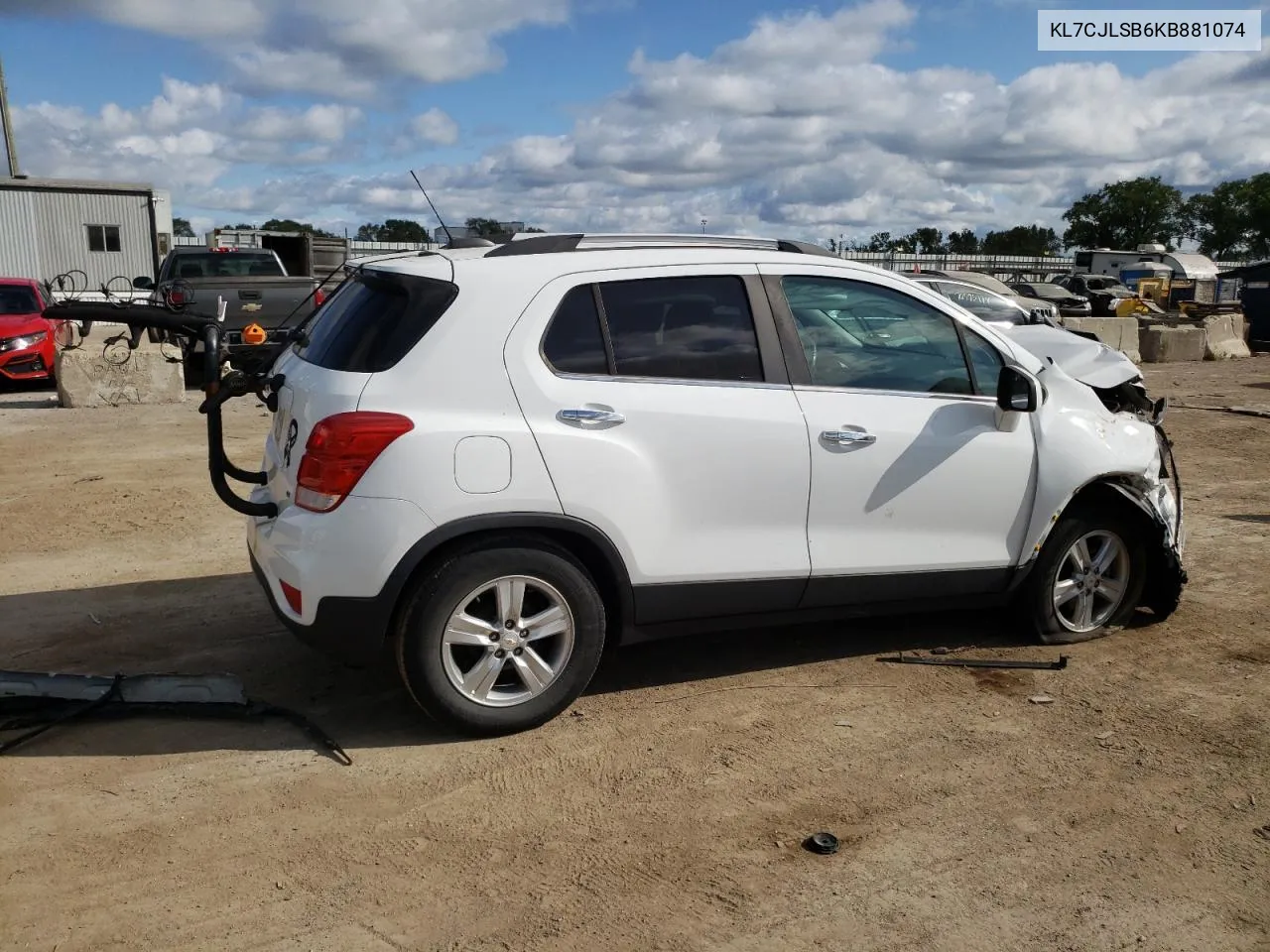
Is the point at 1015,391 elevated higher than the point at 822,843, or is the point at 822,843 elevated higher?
the point at 1015,391

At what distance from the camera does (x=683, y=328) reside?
175 inches

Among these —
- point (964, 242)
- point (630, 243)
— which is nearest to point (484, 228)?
point (630, 243)

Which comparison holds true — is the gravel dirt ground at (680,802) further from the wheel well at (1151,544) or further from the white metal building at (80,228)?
the white metal building at (80,228)

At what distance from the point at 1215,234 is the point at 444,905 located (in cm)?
8888

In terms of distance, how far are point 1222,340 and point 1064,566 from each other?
20259 millimetres

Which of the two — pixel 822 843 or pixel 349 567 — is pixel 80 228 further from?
pixel 822 843

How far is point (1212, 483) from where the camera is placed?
9.32 metres

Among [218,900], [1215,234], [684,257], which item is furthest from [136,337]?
[1215,234]

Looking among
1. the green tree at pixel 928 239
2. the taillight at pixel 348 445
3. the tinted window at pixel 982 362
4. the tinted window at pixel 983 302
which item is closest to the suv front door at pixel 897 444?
the tinted window at pixel 982 362

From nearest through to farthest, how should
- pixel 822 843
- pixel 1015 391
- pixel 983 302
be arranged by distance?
pixel 822 843
pixel 1015 391
pixel 983 302

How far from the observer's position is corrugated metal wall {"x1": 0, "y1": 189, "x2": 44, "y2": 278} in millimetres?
28984

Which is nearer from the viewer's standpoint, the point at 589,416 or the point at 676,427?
the point at 589,416

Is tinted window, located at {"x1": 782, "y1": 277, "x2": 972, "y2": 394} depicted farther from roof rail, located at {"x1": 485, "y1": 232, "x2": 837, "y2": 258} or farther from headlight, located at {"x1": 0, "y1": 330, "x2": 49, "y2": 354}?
headlight, located at {"x1": 0, "y1": 330, "x2": 49, "y2": 354}

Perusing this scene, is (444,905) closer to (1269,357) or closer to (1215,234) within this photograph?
(1269,357)
